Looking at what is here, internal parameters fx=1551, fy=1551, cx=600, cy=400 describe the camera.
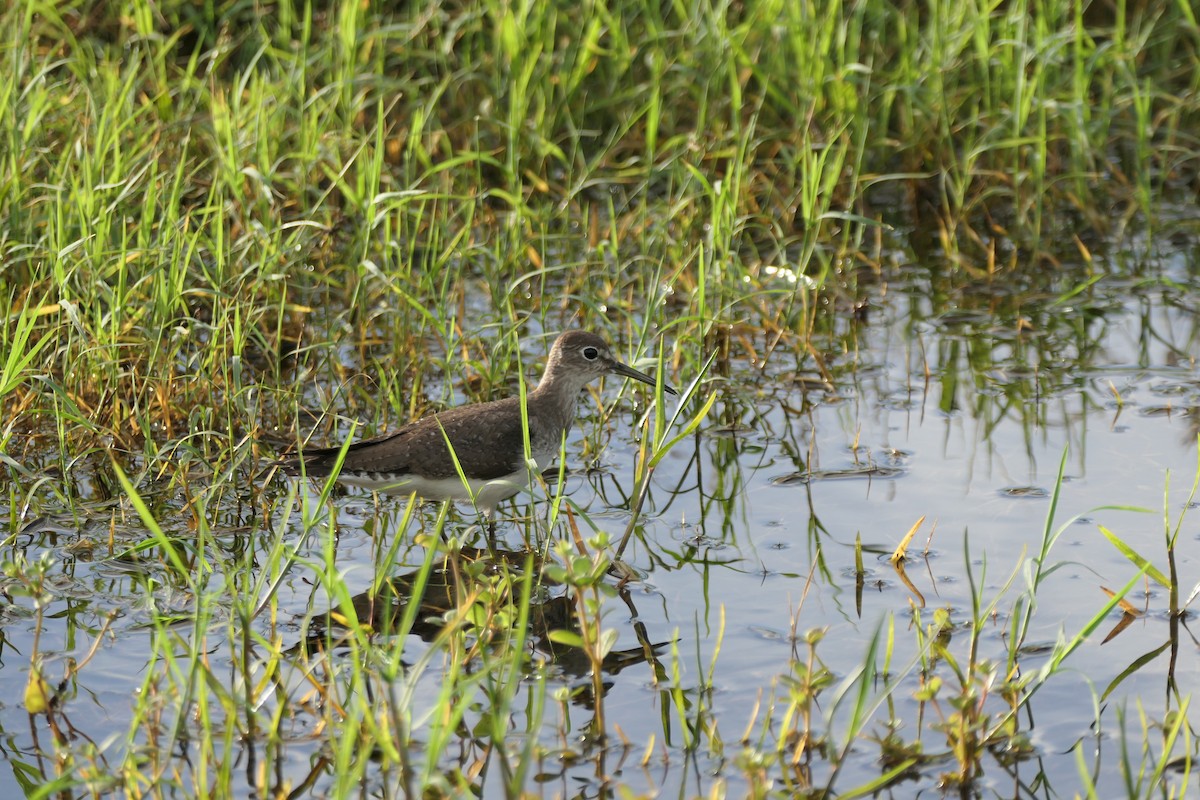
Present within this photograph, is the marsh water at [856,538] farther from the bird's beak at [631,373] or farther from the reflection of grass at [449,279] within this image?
the bird's beak at [631,373]

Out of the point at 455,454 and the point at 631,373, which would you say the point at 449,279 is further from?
the point at 455,454

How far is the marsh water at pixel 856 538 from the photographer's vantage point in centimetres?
443

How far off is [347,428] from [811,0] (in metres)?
3.90

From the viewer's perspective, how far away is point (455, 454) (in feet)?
18.5

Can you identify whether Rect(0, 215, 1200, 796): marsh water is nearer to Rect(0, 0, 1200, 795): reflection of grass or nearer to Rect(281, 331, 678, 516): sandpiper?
Rect(0, 0, 1200, 795): reflection of grass

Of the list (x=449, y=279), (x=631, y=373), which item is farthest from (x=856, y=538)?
(x=449, y=279)

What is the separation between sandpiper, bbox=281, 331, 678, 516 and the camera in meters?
5.89

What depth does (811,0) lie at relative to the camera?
8805 mm

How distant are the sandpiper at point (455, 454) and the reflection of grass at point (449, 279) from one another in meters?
0.24

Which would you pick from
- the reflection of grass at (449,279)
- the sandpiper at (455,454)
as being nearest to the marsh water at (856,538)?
the reflection of grass at (449,279)

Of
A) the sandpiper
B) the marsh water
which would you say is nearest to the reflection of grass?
the marsh water

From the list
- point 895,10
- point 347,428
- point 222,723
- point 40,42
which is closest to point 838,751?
point 222,723

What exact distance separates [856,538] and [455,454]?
1478mm

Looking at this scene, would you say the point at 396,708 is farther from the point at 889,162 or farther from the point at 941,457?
the point at 889,162
